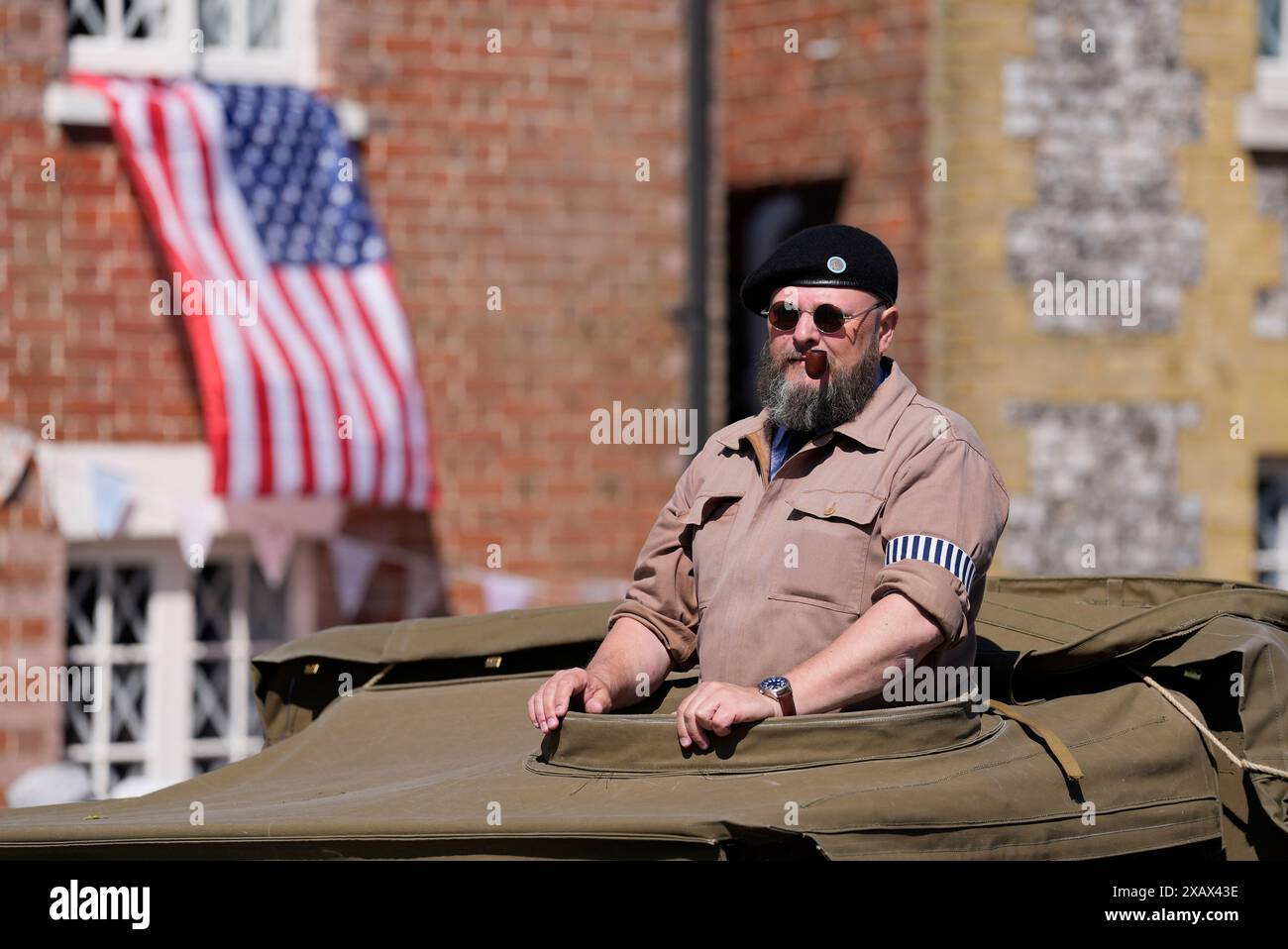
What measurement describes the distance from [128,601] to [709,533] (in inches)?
239

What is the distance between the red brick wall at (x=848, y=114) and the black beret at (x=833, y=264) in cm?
651

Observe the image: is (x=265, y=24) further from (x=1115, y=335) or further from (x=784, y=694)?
(x=784, y=694)

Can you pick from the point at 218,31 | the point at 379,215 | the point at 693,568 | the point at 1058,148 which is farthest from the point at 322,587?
the point at 693,568

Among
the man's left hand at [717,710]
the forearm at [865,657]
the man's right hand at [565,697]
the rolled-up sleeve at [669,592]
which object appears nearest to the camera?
the man's left hand at [717,710]

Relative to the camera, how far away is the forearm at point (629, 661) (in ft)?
14.4

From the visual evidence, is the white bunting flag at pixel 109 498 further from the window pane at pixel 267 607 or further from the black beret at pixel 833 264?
the black beret at pixel 833 264

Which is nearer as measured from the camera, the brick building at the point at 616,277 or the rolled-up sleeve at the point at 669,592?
the rolled-up sleeve at the point at 669,592

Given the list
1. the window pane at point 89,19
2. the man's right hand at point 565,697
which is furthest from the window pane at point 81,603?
the man's right hand at point 565,697

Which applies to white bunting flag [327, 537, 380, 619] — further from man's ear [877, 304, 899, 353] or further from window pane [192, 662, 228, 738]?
man's ear [877, 304, 899, 353]

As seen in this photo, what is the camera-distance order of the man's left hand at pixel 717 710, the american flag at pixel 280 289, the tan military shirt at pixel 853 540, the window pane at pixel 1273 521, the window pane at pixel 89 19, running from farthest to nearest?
the window pane at pixel 1273 521, the window pane at pixel 89 19, the american flag at pixel 280 289, the tan military shirt at pixel 853 540, the man's left hand at pixel 717 710

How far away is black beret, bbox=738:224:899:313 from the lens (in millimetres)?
4293

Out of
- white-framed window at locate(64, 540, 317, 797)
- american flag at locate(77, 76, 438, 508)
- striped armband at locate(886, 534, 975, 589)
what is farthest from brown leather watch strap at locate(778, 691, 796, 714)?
white-framed window at locate(64, 540, 317, 797)
